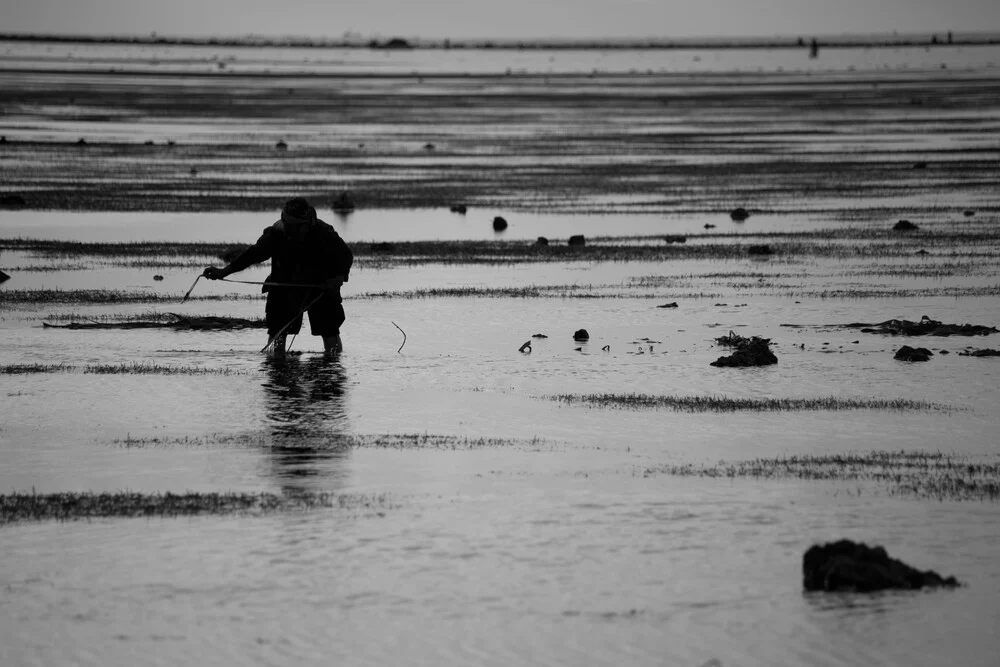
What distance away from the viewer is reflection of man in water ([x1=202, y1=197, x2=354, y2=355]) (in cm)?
1556

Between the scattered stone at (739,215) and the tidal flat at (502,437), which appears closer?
the tidal flat at (502,437)

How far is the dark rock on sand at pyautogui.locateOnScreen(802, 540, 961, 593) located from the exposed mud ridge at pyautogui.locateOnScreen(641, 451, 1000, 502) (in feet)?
6.51

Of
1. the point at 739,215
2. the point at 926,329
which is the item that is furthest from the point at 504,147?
the point at 926,329

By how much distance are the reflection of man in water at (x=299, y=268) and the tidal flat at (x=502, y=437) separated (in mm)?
462

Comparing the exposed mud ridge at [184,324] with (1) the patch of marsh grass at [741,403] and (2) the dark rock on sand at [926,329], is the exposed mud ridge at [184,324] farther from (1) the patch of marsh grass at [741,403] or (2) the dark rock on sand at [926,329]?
(2) the dark rock on sand at [926,329]

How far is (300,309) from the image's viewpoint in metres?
15.8

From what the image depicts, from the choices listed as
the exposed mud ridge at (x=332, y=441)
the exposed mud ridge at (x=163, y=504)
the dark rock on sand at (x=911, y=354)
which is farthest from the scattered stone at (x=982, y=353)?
the exposed mud ridge at (x=163, y=504)

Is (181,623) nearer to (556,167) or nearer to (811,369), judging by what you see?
(811,369)

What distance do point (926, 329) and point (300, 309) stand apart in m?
6.67

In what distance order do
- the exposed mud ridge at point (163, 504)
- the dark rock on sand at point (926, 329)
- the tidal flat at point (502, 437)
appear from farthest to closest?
1. the dark rock on sand at point (926, 329)
2. the exposed mud ridge at point (163, 504)
3. the tidal flat at point (502, 437)

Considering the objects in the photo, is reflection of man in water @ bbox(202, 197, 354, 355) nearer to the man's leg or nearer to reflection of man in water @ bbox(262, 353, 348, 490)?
the man's leg

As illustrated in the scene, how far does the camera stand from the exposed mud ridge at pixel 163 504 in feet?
33.2

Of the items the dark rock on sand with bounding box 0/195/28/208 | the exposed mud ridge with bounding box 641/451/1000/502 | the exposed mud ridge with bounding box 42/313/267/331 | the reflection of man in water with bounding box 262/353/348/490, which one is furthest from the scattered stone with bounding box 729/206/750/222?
the exposed mud ridge with bounding box 641/451/1000/502

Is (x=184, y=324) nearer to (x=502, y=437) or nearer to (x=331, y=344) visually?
(x=331, y=344)
